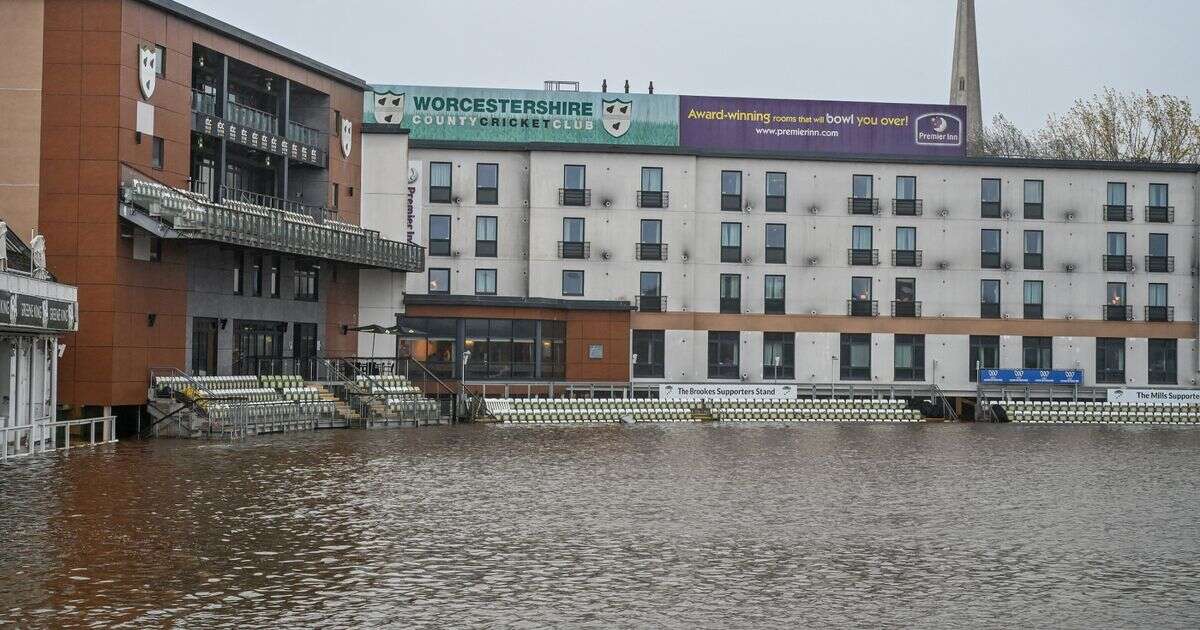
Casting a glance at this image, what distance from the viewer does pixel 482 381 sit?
235 ft

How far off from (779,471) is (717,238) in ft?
125

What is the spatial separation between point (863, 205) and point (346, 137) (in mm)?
29316

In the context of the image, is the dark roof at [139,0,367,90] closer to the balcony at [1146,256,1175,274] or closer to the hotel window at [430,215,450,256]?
the hotel window at [430,215,450,256]

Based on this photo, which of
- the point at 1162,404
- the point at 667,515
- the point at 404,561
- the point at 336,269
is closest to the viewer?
the point at 404,561

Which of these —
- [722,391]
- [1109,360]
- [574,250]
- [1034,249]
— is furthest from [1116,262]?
[574,250]

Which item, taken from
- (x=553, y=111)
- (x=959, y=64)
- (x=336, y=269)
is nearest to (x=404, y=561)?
(x=336, y=269)

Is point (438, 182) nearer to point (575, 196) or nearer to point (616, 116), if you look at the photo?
point (575, 196)

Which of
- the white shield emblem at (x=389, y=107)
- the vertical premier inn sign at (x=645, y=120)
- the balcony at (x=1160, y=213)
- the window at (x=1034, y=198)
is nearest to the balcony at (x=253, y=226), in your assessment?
the white shield emblem at (x=389, y=107)

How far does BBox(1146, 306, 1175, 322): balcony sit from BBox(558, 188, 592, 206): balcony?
32781mm

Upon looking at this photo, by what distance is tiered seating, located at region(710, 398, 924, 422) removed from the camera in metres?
71.2

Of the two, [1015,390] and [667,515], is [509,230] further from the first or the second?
[667,515]

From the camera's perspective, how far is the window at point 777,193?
7894 centimetres

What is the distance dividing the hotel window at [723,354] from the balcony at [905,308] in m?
9.05

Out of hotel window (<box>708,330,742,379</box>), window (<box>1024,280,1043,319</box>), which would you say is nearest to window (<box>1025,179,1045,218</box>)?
window (<box>1024,280,1043,319</box>)
